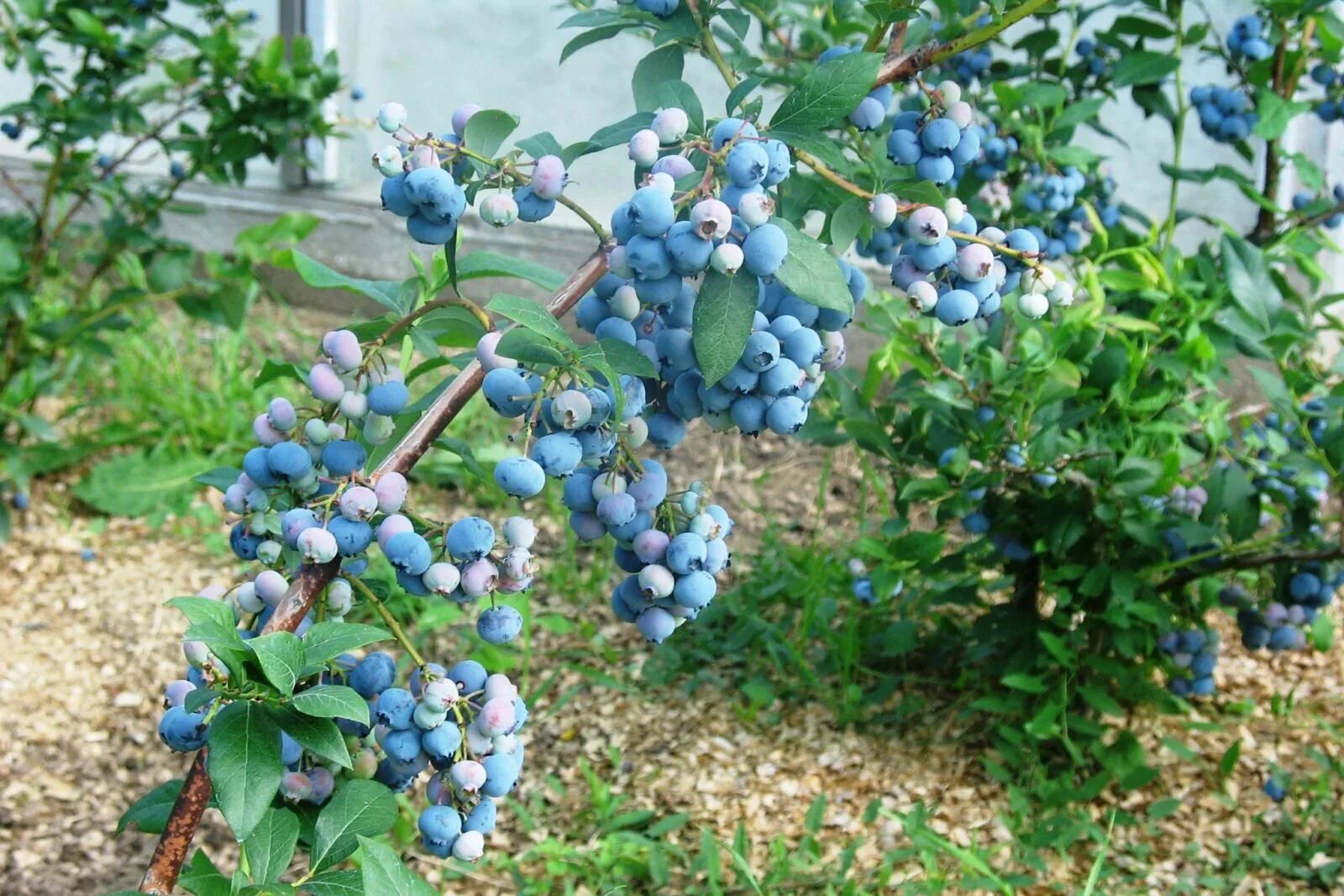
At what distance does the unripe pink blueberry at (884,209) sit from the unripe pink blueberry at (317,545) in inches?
15.9

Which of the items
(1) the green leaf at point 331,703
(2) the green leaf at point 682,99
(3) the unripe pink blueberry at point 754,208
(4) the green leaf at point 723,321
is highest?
(2) the green leaf at point 682,99

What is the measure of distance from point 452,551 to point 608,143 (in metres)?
0.31

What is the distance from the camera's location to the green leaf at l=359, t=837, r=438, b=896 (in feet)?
2.51

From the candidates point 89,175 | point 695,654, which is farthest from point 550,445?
point 89,175

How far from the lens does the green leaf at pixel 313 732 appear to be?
0.80 meters

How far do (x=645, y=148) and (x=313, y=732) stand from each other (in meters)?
0.40

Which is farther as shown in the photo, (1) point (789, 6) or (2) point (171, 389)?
(2) point (171, 389)

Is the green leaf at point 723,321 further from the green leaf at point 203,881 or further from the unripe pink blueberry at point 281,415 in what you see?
the green leaf at point 203,881

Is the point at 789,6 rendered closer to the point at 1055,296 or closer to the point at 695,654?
the point at 695,654

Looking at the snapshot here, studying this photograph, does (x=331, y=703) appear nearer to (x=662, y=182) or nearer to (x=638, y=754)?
(x=662, y=182)

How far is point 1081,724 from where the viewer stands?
1.77 m

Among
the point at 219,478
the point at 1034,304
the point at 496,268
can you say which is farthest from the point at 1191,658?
the point at 219,478

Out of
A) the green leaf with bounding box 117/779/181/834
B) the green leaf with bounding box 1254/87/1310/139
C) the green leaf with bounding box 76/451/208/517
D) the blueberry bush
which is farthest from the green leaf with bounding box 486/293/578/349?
the green leaf with bounding box 76/451/208/517

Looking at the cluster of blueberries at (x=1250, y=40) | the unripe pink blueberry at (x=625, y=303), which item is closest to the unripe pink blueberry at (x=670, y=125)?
the unripe pink blueberry at (x=625, y=303)
